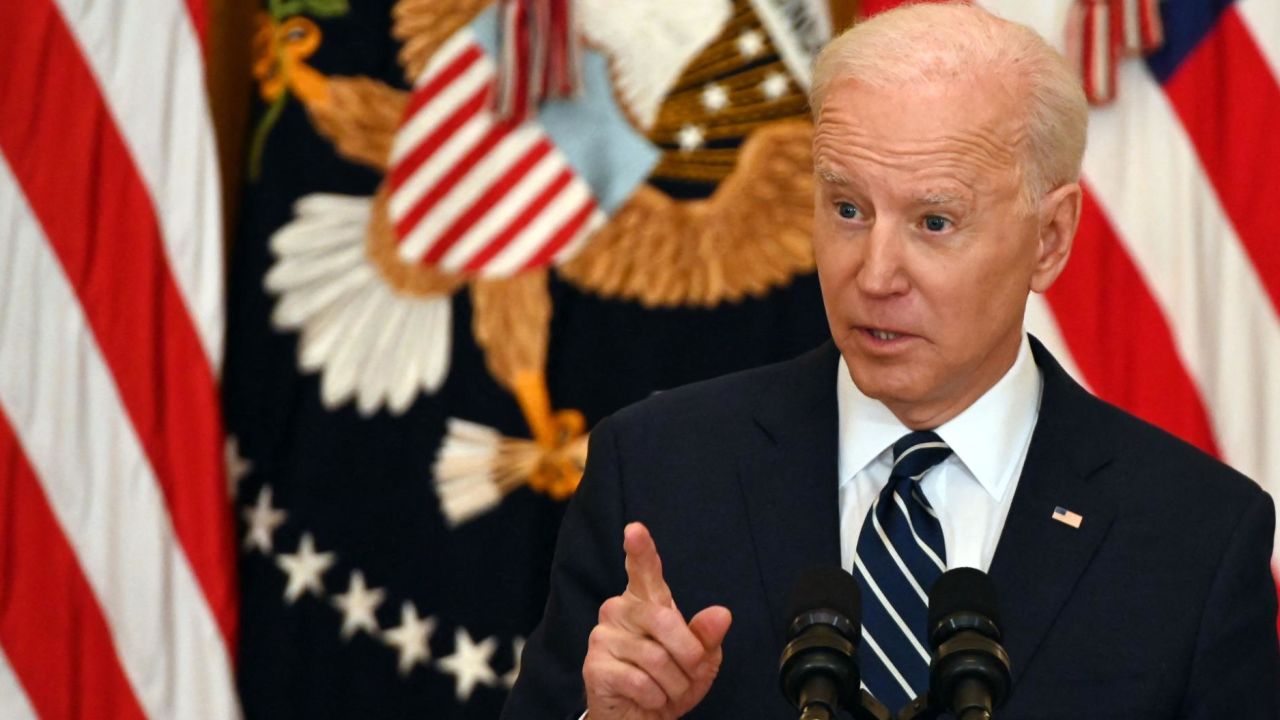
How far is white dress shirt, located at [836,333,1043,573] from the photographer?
82.2 inches

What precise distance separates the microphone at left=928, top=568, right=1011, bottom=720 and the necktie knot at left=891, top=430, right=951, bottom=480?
1.77 feet

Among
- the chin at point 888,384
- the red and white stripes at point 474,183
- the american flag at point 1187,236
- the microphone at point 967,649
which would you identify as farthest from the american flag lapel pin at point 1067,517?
the red and white stripes at point 474,183

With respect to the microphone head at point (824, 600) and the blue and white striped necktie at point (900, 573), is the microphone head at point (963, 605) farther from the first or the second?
the blue and white striped necktie at point (900, 573)

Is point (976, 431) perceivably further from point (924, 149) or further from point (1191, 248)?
point (1191, 248)

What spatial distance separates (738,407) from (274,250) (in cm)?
162

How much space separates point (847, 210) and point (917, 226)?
0.09 meters

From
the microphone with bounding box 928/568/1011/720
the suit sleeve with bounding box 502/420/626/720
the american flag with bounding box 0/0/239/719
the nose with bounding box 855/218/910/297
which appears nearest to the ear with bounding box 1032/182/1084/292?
the nose with bounding box 855/218/910/297

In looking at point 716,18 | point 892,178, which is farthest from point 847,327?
point 716,18

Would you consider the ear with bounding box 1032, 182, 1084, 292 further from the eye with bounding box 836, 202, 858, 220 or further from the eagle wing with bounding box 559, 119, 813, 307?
the eagle wing with bounding box 559, 119, 813, 307

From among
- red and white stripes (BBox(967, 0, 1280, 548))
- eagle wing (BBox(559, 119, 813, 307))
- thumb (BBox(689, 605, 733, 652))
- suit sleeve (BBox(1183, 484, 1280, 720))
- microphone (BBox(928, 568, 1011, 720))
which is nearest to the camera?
microphone (BBox(928, 568, 1011, 720))

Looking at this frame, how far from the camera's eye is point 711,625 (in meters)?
1.63

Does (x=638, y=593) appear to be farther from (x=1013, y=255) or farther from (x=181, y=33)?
(x=181, y=33)

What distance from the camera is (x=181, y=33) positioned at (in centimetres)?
344

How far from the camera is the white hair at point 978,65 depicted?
1988 mm
